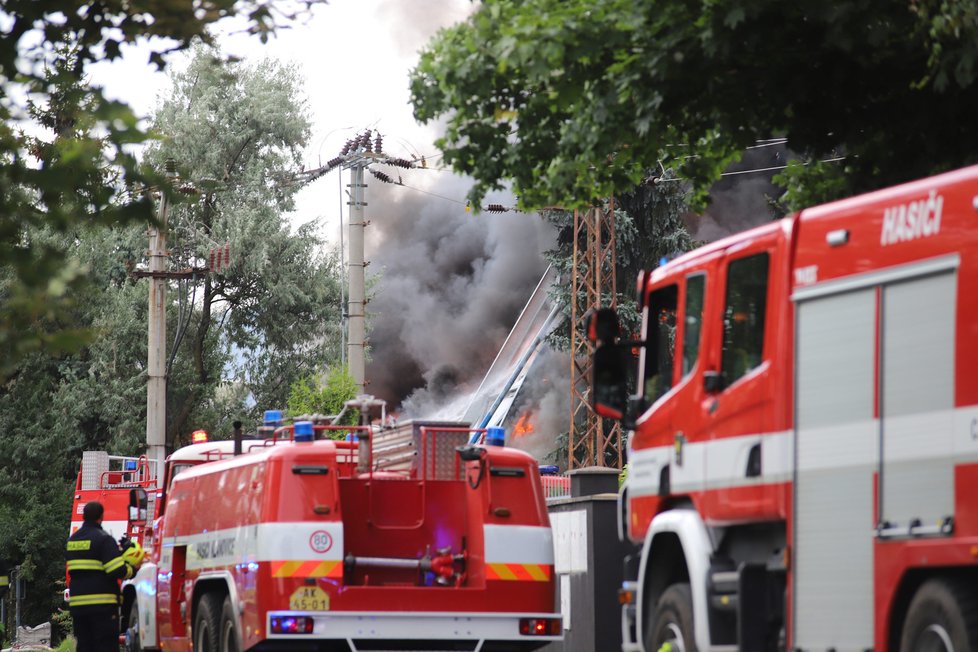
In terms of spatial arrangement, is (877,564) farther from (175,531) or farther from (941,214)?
(175,531)

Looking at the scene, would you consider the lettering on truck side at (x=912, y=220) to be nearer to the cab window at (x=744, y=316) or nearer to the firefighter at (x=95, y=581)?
the cab window at (x=744, y=316)

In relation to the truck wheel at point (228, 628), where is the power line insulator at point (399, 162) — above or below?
above

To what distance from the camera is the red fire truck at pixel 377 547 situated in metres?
12.0

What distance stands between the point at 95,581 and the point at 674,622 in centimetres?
754

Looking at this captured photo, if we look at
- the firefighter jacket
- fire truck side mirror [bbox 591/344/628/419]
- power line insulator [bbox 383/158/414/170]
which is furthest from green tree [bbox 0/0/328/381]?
power line insulator [bbox 383/158/414/170]

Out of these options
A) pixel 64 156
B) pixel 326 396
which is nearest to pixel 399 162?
pixel 326 396

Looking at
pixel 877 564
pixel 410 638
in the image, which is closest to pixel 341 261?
pixel 410 638

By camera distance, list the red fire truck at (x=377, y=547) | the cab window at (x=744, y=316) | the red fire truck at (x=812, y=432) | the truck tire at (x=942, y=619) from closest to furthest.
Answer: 1. the truck tire at (x=942, y=619)
2. the red fire truck at (x=812, y=432)
3. the cab window at (x=744, y=316)
4. the red fire truck at (x=377, y=547)

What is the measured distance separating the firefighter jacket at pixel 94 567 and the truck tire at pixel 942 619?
9.52m

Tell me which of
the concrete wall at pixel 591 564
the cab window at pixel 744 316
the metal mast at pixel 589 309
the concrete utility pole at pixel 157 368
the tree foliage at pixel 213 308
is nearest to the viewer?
the cab window at pixel 744 316

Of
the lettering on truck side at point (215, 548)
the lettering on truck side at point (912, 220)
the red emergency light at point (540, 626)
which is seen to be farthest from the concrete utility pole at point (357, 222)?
the lettering on truck side at point (912, 220)

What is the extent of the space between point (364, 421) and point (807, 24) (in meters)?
4.81

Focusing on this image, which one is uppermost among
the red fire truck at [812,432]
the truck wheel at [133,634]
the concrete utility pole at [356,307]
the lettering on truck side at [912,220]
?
the concrete utility pole at [356,307]

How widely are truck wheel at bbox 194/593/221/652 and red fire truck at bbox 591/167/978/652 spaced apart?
14.4 feet
